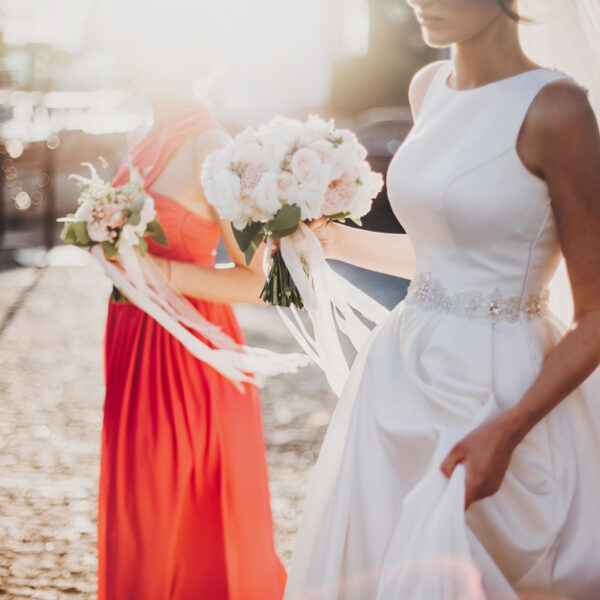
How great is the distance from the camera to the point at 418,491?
67.9 inches

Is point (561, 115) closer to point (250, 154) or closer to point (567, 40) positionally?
point (567, 40)

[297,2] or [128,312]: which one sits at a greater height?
[297,2]

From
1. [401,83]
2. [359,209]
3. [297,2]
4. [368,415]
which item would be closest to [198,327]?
[359,209]

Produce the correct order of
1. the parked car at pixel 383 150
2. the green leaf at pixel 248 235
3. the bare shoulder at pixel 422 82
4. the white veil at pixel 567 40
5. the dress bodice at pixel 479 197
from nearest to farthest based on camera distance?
the dress bodice at pixel 479 197 → the white veil at pixel 567 40 → the bare shoulder at pixel 422 82 → the green leaf at pixel 248 235 → the parked car at pixel 383 150

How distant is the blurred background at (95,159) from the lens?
3051mm

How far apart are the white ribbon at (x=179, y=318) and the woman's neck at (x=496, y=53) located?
1.35 meters

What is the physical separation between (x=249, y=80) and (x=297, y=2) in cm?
288

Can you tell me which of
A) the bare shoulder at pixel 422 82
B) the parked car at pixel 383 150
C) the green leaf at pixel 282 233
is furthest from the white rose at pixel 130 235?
the parked car at pixel 383 150

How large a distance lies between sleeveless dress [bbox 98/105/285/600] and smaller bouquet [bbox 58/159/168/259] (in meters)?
0.11

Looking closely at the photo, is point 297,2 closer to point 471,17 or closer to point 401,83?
point 401,83

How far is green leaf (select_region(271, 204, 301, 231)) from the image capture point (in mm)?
2287

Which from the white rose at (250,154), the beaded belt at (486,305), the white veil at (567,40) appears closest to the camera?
the beaded belt at (486,305)

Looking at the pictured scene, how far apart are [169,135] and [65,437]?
11.7 feet

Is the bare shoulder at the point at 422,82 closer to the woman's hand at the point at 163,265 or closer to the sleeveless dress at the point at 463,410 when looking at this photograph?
the sleeveless dress at the point at 463,410
